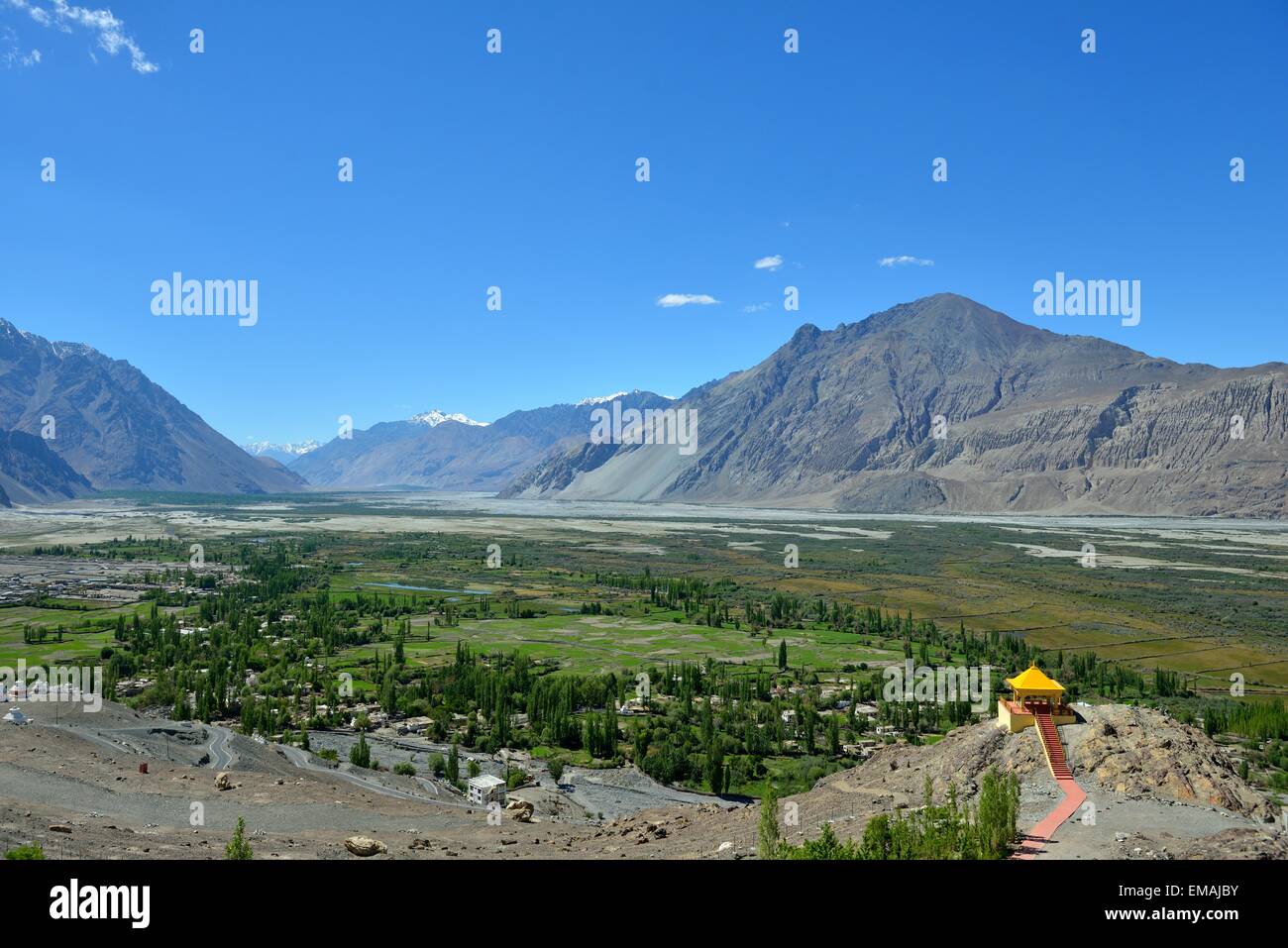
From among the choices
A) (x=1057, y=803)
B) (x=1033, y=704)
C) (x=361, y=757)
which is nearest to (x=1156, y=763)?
(x=1033, y=704)

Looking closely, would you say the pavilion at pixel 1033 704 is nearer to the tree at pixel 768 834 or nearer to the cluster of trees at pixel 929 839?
the cluster of trees at pixel 929 839

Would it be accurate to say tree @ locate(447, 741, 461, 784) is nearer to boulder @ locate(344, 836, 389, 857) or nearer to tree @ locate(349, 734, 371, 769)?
tree @ locate(349, 734, 371, 769)

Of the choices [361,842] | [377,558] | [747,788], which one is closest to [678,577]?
[377,558]

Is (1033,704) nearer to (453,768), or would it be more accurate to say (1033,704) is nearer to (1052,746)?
(1052,746)

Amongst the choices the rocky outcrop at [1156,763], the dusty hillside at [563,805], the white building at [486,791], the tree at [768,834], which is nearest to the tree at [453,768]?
the dusty hillside at [563,805]

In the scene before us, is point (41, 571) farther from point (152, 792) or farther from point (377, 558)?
point (152, 792)

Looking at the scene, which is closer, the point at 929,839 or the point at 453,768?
the point at 929,839
